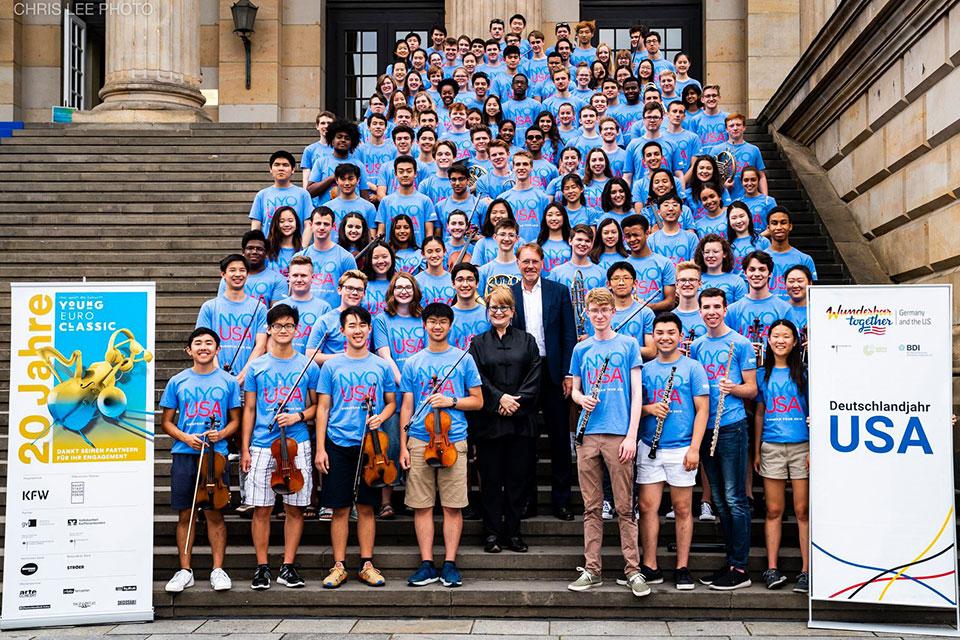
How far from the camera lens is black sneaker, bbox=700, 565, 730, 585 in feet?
23.8

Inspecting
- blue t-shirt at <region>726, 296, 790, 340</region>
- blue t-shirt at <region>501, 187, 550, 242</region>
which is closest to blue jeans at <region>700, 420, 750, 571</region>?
blue t-shirt at <region>726, 296, 790, 340</region>

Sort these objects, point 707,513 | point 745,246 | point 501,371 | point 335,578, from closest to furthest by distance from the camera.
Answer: point 335,578
point 501,371
point 707,513
point 745,246

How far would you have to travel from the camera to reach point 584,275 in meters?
8.77

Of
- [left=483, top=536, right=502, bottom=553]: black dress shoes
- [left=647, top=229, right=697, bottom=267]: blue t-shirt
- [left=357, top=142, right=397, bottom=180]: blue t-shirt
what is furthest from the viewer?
[left=357, top=142, right=397, bottom=180]: blue t-shirt

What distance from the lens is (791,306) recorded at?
838cm

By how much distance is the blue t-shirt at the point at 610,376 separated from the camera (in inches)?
287

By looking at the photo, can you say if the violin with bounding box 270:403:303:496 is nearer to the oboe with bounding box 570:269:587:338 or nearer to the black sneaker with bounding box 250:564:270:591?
the black sneaker with bounding box 250:564:270:591

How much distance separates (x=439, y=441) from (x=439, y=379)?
47cm

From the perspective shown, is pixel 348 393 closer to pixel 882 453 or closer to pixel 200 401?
pixel 200 401

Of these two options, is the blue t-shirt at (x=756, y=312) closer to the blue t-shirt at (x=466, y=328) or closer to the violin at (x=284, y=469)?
the blue t-shirt at (x=466, y=328)

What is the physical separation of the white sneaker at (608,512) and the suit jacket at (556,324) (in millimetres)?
1042

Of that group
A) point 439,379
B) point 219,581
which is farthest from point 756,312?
point 219,581

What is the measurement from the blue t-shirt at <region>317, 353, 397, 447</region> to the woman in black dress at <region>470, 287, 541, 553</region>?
0.81 meters

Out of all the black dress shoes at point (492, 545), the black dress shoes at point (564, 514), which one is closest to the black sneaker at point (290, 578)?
the black dress shoes at point (492, 545)
